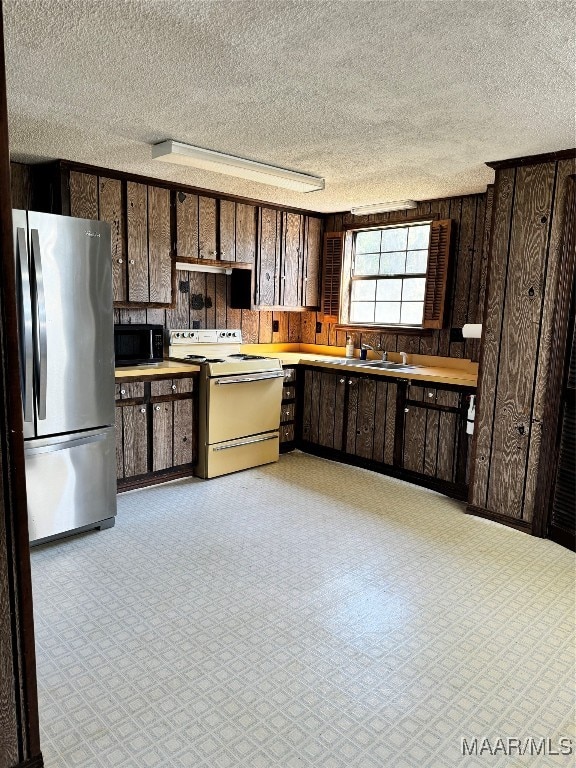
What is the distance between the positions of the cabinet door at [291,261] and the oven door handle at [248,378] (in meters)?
0.98

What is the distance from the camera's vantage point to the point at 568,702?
2.00 metres

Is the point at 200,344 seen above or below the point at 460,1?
below

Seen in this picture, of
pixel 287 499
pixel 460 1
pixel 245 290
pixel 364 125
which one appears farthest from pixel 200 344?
pixel 460 1

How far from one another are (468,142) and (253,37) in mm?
1613

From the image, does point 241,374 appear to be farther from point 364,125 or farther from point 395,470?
point 364,125

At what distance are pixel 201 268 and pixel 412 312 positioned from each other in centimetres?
200

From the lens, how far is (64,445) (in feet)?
10.1

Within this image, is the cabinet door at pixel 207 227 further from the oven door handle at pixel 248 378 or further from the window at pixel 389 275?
the window at pixel 389 275

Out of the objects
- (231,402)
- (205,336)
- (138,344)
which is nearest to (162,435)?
(231,402)

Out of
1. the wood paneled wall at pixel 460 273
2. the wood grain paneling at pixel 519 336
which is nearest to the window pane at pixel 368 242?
the wood paneled wall at pixel 460 273

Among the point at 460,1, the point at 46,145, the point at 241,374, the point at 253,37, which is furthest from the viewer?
the point at 241,374

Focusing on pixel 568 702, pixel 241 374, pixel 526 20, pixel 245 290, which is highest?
pixel 526 20

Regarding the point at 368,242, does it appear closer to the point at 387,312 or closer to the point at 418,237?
the point at 418,237

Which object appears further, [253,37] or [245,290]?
[245,290]
